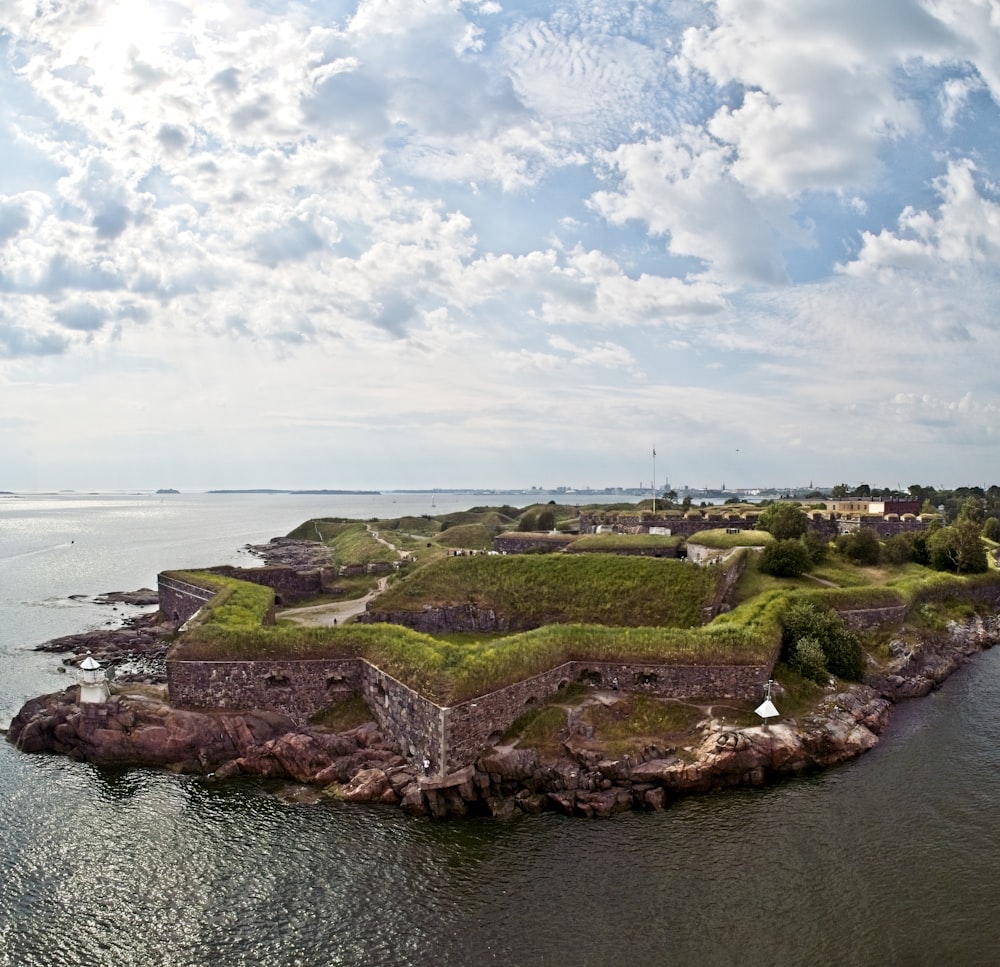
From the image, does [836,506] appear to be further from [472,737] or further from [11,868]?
[11,868]

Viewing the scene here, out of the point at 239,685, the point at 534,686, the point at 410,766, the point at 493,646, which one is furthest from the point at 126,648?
the point at 534,686

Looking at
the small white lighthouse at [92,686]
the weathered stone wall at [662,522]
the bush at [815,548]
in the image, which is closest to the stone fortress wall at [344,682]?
the small white lighthouse at [92,686]

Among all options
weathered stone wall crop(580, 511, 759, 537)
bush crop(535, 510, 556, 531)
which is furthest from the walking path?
bush crop(535, 510, 556, 531)

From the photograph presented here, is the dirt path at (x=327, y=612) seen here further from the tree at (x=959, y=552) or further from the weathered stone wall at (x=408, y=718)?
the tree at (x=959, y=552)

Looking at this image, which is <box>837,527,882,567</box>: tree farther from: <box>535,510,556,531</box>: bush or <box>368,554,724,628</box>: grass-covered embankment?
<box>535,510,556,531</box>: bush

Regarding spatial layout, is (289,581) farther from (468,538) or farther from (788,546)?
(788,546)

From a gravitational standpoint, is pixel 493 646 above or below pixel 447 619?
above
